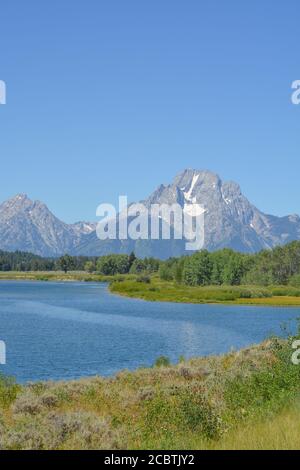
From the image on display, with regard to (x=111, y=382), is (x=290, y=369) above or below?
above

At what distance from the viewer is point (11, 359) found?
43.2 meters

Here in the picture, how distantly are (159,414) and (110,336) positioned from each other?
43.4 meters

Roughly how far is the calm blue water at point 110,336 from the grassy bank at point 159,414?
20.9 ft

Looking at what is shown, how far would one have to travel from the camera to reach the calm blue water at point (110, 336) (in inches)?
1641

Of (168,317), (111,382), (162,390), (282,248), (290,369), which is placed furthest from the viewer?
(282,248)

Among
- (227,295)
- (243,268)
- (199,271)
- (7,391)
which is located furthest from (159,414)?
(199,271)

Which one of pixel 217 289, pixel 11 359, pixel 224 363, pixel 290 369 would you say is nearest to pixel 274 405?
pixel 290 369

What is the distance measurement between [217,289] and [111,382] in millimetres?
129847

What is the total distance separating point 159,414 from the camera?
59.5 ft

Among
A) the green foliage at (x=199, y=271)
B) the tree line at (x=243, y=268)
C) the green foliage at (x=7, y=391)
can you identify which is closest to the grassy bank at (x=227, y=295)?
the tree line at (x=243, y=268)

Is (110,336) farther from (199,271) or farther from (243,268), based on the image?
(199,271)

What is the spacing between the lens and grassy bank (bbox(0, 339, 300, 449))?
1401 centimetres
